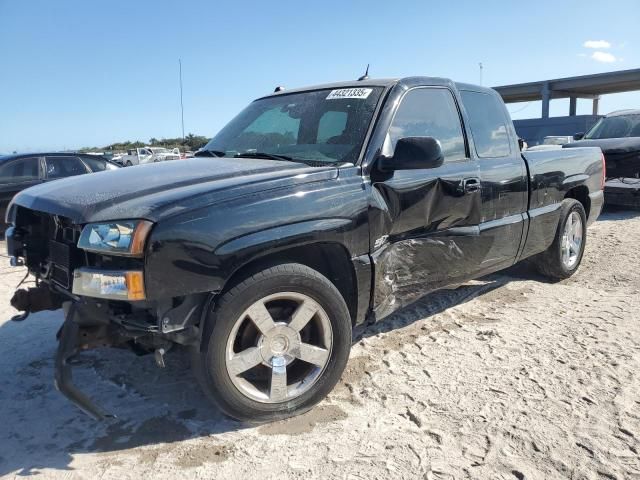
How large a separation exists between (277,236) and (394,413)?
3.87 ft

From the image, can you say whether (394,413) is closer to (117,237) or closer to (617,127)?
(117,237)

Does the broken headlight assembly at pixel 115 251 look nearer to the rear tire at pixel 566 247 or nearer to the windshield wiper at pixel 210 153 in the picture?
the windshield wiper at pixel 210 153

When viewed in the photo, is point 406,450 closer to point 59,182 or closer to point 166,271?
point 166,271

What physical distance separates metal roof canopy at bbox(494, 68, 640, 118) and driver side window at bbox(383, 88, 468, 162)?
3202cm

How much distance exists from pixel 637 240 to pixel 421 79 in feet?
16.1

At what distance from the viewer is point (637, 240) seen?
716 cm

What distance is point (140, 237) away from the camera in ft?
7.93

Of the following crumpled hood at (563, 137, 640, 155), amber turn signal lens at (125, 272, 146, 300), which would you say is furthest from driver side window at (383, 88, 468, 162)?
crumpled hood at (563, 137, 640, 155)

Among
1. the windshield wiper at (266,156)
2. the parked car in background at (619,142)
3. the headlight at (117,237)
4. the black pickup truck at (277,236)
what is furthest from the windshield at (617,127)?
the headlight at (117,237)

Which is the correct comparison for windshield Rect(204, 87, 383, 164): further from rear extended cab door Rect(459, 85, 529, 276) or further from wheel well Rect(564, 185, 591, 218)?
wheel well Rect(564, 185, 591, 218)

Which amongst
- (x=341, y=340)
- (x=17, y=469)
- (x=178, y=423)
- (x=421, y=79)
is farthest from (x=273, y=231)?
(x=421, y=79)

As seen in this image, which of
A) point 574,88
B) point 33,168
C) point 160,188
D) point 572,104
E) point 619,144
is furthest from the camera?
point 572,104

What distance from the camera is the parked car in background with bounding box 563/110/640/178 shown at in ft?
30.4

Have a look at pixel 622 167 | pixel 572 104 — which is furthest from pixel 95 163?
pixel 572 104
